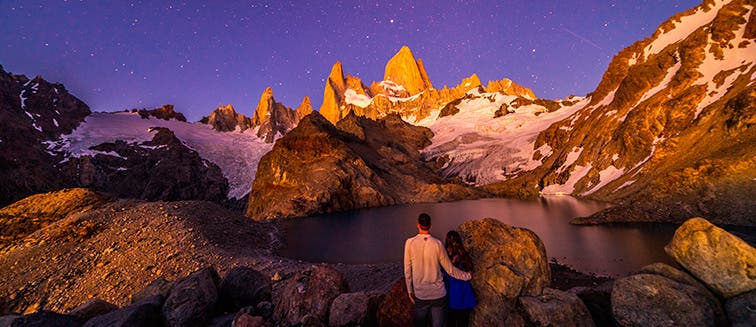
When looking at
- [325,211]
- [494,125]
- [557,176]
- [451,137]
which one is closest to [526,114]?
[494,125]

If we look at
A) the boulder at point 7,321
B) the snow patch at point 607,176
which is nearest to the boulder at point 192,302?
the boulder at point 7,321

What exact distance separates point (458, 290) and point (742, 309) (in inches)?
207

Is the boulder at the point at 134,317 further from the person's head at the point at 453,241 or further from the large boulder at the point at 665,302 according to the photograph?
the large boulder at the point at 665,302

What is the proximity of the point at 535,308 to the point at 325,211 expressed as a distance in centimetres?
6718

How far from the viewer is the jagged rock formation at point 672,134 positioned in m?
27.2

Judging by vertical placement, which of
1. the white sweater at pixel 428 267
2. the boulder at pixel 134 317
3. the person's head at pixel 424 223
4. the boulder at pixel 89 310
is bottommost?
the boulder at pixel 89 310

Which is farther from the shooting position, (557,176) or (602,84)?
(602,84)

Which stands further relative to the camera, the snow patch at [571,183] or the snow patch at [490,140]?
the snow patch at [490,140]

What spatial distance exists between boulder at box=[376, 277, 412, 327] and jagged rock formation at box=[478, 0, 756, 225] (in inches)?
1235

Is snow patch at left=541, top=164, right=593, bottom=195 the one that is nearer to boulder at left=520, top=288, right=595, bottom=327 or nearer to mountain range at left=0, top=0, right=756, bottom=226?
mountain range at left=0, top=0, right=756, bottom=226

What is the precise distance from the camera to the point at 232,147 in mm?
165750

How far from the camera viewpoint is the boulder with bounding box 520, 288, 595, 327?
671 centimetres

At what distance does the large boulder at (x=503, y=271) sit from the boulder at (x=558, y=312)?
363 mm

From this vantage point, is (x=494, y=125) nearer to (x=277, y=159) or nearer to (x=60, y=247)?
(x=277, y=159)
